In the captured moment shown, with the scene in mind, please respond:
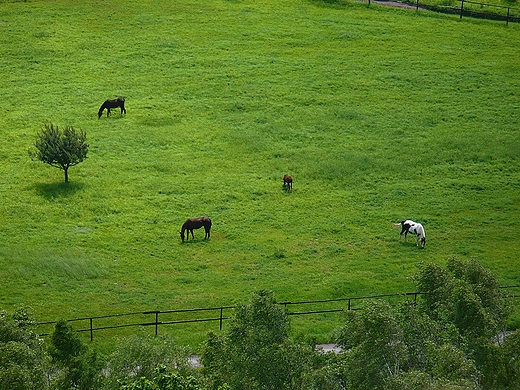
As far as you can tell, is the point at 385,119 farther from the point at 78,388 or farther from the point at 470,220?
the point at 78,388

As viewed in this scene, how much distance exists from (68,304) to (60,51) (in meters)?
33.8

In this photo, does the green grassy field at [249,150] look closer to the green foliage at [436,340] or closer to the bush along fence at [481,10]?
the bush along fence at [481,10]

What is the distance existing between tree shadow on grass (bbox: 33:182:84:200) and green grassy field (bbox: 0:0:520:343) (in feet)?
0.51

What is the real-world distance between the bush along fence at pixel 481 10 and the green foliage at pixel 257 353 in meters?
53.6

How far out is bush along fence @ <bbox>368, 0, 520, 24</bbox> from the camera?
245 feet

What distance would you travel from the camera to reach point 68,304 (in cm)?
3712

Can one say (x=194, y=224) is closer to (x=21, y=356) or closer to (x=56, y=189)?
(x=56, y=189)

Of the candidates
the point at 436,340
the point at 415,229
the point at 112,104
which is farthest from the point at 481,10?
the point at 436,340

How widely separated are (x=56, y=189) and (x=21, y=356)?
24.3 m

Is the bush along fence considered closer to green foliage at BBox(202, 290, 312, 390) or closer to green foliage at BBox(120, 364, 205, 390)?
green foliage at BBox(202, 290, 312, 390)

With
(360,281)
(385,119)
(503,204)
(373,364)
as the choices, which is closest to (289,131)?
(385,119)

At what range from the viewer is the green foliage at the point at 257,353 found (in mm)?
25312

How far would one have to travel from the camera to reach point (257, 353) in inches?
1014

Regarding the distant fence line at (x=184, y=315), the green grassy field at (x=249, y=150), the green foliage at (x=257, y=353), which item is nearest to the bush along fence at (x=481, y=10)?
the green grassy field at (x=249, y=150)
